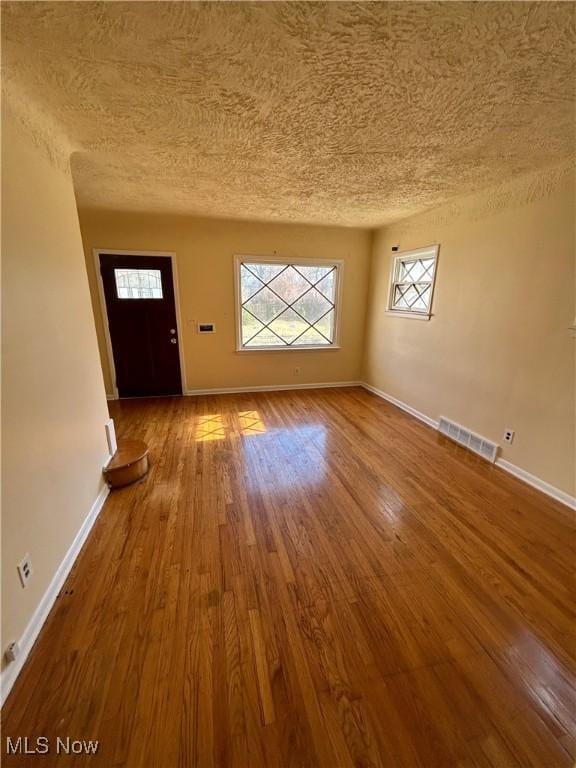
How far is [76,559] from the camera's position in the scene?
5.53 feet

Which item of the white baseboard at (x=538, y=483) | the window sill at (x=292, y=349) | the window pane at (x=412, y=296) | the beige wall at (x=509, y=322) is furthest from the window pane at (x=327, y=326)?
the white baseboard at (x=538, y=483)

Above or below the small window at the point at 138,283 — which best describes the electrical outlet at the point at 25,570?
below

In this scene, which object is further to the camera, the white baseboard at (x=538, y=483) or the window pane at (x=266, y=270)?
the window pane at (x=266, y=270)

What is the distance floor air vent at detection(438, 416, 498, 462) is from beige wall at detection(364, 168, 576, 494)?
77mm

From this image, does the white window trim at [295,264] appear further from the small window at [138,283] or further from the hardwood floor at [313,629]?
the hardwood floor at [313,629]

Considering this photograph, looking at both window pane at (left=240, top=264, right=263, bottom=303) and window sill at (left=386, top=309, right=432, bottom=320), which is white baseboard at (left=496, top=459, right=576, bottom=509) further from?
window pane at (left=240, top=264, right=263, bottom=303)

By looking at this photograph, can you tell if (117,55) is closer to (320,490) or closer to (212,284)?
(320,490)

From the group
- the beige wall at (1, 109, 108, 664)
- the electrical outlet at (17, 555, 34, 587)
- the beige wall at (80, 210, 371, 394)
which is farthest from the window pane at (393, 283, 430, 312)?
the electrical outlet at (17, 555, 34, 587)

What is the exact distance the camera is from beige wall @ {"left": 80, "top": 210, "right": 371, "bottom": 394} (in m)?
3.77

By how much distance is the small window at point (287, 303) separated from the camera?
432 cm

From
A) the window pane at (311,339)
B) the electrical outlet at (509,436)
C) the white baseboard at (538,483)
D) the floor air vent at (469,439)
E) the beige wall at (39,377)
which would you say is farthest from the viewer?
the window pane at (311,339)

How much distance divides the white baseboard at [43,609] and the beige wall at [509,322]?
338 centimetres

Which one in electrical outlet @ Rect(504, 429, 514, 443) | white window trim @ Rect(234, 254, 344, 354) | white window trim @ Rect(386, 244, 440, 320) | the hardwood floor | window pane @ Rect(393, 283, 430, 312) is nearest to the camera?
the hardwood floor

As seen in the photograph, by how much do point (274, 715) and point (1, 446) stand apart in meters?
1.46
